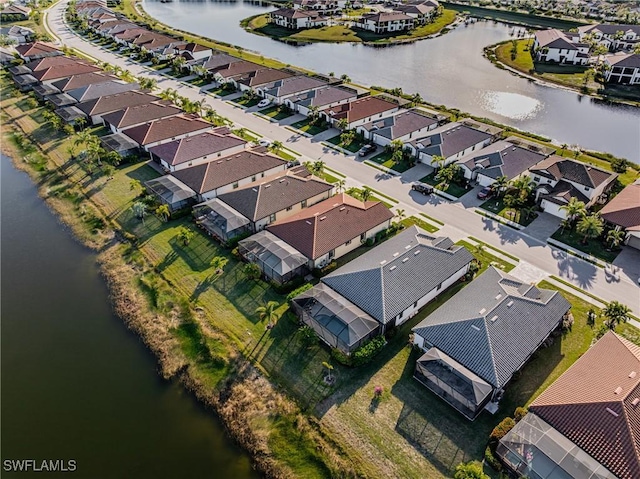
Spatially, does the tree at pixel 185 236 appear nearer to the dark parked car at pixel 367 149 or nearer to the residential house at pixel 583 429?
the dark parked car at pixel 367 149

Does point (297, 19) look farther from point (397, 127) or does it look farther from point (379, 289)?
point (379, 289)

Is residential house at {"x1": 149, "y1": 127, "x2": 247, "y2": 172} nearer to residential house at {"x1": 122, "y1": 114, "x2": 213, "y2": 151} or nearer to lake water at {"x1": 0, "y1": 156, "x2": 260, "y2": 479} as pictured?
residential house at {"x1": 122, "y1": 114, "x2": 213, "y2": 151}

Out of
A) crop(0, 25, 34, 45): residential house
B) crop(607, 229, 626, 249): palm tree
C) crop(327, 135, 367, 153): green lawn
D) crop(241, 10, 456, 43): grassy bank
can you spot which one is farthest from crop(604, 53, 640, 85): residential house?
crop(0, 25, 34, 45): residential house

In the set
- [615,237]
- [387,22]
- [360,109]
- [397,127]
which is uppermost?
[387,22]

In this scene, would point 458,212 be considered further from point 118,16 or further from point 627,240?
point 118,16

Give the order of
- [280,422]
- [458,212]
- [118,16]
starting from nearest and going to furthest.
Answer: [280,422], [458,212], [118,16]

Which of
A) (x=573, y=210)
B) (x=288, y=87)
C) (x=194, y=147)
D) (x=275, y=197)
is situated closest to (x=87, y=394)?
(x=275, y=197)

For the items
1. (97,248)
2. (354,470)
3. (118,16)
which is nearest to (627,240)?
(354,470)
